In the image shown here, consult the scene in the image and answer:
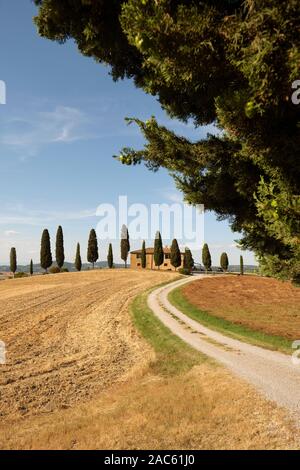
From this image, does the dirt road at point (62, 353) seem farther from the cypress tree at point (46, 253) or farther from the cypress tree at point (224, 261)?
the cypress tree at point (224, 261)

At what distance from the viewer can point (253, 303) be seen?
27953 millimetres

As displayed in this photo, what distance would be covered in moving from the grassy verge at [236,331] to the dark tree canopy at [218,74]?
4277 mm

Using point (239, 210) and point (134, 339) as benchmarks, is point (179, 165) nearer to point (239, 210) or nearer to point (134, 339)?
point (239, 210)

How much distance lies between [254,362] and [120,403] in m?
4.55

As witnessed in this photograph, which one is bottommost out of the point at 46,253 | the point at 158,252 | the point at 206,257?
the point at 206,257

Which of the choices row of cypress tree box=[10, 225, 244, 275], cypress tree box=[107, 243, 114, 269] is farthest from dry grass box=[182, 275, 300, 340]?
cypress tree box=[107, 243, 114, 269]

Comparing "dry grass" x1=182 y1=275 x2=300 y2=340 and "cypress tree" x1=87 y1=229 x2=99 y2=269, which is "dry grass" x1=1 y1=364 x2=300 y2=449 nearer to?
"dry grass" x1=182 y1=275 x2=300 y2=340

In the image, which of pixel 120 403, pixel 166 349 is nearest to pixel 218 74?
pixel 120 403

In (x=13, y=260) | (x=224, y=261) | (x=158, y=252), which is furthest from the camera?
(x=224, y=261)

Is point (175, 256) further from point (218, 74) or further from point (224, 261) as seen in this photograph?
point (218, 74)

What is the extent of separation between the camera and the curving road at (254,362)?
7938mm

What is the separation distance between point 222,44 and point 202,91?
2276 millimetres

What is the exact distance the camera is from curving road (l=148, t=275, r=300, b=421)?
26.0ft

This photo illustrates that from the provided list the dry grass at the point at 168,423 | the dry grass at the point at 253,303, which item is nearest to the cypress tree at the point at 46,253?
the dry grass at the point at 253,303
